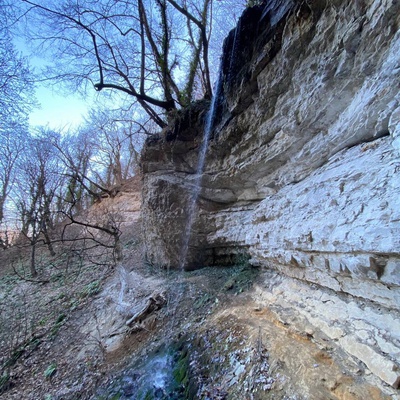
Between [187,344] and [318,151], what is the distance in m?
3.30

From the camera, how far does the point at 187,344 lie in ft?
10.0

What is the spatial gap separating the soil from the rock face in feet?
1.16

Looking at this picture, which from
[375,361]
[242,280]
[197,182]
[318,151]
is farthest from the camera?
[197,182]

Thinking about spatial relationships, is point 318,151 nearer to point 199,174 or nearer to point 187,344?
point 199,174

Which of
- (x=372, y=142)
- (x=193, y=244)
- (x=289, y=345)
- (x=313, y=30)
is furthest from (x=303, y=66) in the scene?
(x=193, y=244)

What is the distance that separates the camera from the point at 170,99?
715 cm

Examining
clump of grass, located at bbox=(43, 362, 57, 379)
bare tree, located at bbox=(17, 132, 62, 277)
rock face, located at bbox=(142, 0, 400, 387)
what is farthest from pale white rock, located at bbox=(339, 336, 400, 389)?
bare tree, located at bbox=(17, 132, 62, 277)

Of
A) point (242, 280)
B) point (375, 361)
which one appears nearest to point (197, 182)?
point (242, 280)

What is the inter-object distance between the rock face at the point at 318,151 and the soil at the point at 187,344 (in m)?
0.35

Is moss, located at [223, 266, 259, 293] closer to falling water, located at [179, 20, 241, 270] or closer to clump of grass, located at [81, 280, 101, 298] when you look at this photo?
falling water, located at [179, 20, 241, 270]

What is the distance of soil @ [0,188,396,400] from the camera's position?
1.87 meters

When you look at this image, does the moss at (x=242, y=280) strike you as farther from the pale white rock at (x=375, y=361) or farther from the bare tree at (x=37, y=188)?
the bare tree at (x=37, y=188)

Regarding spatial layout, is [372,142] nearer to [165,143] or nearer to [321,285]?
[321,285]

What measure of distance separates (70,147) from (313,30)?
50.4ft
